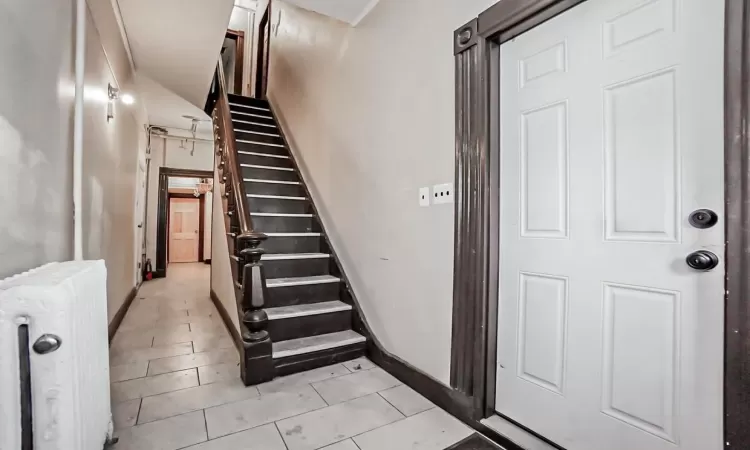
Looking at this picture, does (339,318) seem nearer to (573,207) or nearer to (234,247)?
(234,247)

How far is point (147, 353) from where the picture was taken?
7.84ft

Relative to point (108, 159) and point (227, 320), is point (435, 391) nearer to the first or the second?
point (227, 320)

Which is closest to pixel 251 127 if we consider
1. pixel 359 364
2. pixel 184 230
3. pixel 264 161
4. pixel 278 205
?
pixel 264 161

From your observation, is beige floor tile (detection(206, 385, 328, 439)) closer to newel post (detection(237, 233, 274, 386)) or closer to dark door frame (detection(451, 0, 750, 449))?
newel post (detection(237, 233, 274, 386))

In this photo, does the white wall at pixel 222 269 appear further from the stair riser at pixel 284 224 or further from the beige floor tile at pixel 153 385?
the beige floor tile at pixel 153 385

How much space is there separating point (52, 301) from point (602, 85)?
6.03ft

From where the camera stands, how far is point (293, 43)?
157 inches

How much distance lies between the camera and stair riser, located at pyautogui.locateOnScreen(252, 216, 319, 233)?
2.99 m

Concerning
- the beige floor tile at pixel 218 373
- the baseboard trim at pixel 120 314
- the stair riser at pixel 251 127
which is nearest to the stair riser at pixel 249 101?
the stair riser at pixel 251 127

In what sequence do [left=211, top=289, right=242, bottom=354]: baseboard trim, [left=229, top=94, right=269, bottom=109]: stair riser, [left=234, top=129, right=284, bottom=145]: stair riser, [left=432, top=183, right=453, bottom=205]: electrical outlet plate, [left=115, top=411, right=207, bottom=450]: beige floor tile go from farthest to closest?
1. [left=229, top=94, right=269, bottom=109]: stair riser
2. [left=234, top=129, right=284, bottom=145]: stair riser
3. [left=211, top=289, right=242, bottom=354]: baseboard trim
4. [left=432, top=183, right=453, bottom=205]: electrical outlet plate
5. [left=115, top=411, right=207, bottom=450]: beige floor tile

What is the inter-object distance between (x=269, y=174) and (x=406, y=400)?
8.90 feet

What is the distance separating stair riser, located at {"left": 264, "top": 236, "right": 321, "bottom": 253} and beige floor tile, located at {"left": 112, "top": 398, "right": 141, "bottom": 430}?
4.60ft

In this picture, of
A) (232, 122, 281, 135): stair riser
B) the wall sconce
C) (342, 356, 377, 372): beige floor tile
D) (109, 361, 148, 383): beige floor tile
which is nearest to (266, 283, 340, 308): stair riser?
(342, 356, 377, 372): beige floor tile

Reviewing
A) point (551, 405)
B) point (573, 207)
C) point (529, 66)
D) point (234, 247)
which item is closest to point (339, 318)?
point (234, 247)
